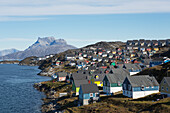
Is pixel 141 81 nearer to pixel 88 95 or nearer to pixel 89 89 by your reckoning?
pixel 89 89

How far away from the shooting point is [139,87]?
65438mm

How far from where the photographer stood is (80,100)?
69.8m

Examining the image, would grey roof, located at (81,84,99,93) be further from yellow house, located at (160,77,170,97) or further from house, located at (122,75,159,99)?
yellow house, located at (160,77,170,97)

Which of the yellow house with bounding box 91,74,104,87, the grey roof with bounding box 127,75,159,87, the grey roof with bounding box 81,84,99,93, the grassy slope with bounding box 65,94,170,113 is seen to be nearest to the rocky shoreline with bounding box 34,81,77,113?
the grey roof with bounding box 81,84,99,93

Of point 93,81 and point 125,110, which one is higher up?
point 93,81

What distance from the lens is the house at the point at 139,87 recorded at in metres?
64.8

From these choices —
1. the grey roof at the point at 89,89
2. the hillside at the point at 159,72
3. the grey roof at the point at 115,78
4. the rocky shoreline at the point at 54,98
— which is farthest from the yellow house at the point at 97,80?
the grey roof at the point at 89,89

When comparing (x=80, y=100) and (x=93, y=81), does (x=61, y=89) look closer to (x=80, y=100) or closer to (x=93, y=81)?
(x=93, y=81)

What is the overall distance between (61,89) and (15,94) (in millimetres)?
18424

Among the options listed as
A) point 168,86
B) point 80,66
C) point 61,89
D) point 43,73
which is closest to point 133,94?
A: point 168,86

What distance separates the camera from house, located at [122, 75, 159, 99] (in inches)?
2552

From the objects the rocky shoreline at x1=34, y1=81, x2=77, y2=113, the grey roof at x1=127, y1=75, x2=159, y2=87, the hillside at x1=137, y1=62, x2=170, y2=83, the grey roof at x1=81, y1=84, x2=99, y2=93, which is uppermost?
the hillside at x1=137, y1=62, x2=170, y2=83

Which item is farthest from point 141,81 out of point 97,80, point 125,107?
point 97,80

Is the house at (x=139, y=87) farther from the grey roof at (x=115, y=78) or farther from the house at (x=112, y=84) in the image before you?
the grey roof at (x=115, y=78)
